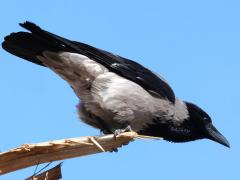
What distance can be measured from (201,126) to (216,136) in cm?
28

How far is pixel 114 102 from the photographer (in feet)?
19.6

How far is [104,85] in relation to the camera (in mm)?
6109

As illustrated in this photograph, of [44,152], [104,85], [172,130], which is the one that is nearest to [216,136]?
[172,130]

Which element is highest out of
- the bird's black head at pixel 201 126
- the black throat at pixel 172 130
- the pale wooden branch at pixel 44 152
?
the bird's black head at pixel 201 126

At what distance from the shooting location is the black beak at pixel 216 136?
7.22 m

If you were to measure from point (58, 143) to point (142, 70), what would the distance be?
12.5 feet

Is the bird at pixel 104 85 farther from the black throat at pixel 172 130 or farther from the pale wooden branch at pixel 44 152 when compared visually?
the pale wooden branch at pixel 44 152

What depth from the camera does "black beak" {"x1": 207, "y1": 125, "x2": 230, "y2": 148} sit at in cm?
722

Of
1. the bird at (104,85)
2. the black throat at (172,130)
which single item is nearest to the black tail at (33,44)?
the bird at (104,85)

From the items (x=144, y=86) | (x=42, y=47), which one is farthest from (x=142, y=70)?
(x=42, y=47)

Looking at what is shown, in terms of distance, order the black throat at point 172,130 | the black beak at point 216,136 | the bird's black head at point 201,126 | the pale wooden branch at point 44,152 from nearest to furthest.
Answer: the pale wooden branch at point 44,152, the black throat at point 172,130, the bird's black head at point 201,126, the black beak at point 216,136

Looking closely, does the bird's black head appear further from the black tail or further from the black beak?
the black tail

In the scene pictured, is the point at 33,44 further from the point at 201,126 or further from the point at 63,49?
the point at 201,126

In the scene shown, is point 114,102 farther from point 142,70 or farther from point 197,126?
point 197,126
